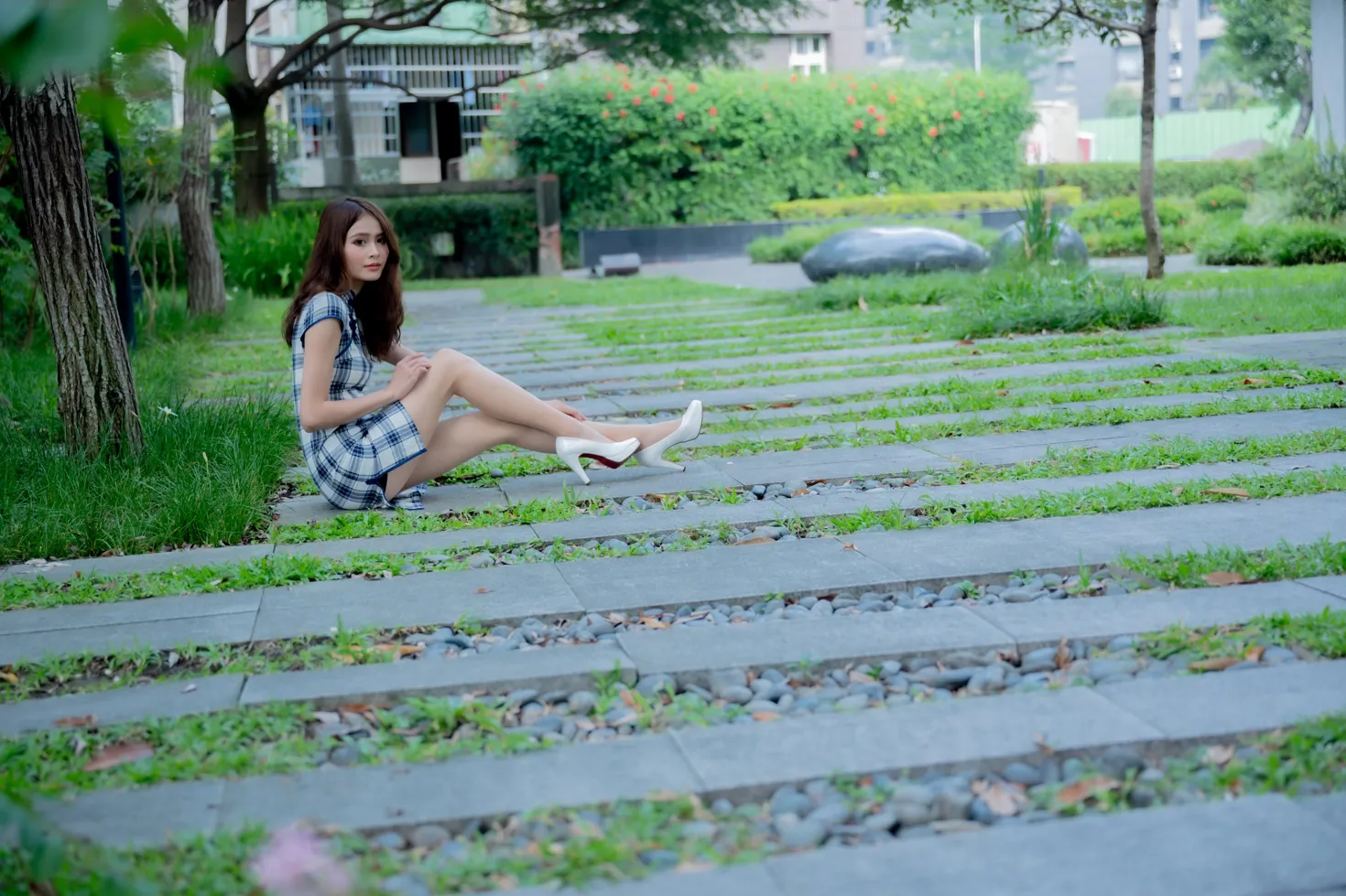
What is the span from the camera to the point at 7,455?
4547 mm

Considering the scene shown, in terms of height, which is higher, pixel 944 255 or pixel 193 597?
pixel 944 255

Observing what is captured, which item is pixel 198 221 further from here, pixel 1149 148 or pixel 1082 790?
pixel 1082 790

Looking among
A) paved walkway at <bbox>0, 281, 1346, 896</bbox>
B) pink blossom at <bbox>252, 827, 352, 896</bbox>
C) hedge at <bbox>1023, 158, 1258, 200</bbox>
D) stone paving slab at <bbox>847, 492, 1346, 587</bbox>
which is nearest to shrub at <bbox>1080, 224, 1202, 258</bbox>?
hedge at <bbox>1023, 158, 1258, 200</bbox>

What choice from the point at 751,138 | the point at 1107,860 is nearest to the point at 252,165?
the point at 751,138

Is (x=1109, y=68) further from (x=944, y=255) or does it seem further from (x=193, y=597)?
(x=193, y=597)

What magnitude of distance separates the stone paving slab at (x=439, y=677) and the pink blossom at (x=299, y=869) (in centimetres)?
59

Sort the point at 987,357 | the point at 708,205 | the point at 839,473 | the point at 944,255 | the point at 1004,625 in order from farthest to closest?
the point at 708,205, the point at 944,255, the point at 987,357, the point at 839,473, the point at 1004,625

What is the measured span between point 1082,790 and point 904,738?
12.3 inches

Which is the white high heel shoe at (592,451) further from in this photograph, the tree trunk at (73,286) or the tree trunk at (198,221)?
the tree trunk at (198,221)

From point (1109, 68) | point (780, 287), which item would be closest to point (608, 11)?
point (780, 287)

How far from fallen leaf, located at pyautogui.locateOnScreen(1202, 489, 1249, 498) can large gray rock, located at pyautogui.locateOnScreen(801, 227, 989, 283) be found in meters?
7.92

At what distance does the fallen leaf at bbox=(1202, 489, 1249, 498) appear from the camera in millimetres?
3779

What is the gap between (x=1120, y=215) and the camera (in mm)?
17781

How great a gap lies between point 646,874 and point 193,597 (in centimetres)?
187
